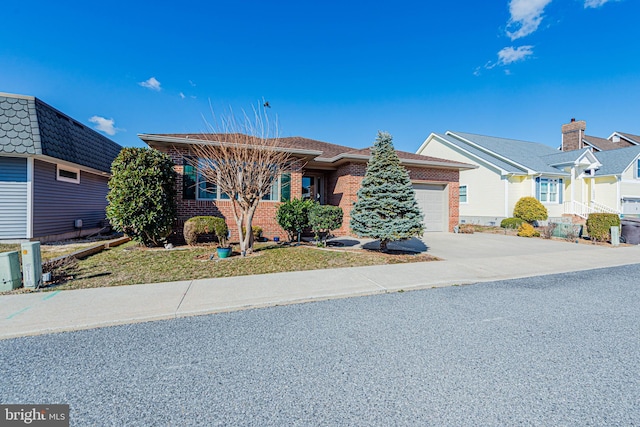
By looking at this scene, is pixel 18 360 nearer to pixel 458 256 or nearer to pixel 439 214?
pixel 458 256

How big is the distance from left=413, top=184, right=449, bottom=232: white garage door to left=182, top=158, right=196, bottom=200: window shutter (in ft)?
35.4

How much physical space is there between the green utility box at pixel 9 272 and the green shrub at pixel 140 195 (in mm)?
3611

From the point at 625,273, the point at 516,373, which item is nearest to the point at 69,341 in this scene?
the point at 516,373

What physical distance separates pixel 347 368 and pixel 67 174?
14.1m

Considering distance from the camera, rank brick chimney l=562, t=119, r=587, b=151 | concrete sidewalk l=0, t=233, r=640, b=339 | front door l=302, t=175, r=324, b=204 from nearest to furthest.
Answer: concrete sidewalk l=0, t=233, r=640, b=339 → front door l=302, t=175, r=324, b=204 → brick chimney l=562, t=119, r=587, b=151

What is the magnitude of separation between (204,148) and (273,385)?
911 cm

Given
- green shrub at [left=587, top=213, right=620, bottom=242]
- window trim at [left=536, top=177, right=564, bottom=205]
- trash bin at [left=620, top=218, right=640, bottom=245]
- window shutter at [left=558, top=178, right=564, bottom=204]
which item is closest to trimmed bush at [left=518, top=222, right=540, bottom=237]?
green shrub at [left=587, top=213, right=620, bottom=242]

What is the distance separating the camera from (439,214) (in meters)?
15.3

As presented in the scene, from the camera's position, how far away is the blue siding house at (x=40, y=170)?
362 inches

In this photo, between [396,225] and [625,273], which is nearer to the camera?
[625,273]

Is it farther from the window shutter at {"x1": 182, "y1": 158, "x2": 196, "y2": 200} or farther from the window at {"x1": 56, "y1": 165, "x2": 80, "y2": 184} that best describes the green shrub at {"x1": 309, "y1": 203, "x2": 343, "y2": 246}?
the window at {"x1": 56, "y1": 165, "x2": 80, "y2": 184}

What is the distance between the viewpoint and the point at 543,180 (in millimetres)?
19188

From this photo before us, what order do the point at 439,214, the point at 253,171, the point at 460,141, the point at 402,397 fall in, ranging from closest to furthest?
the point at 402,397, the point at 253,171, the point at 439,214, the point at 460,141

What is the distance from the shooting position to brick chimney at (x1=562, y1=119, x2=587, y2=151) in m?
23.6
